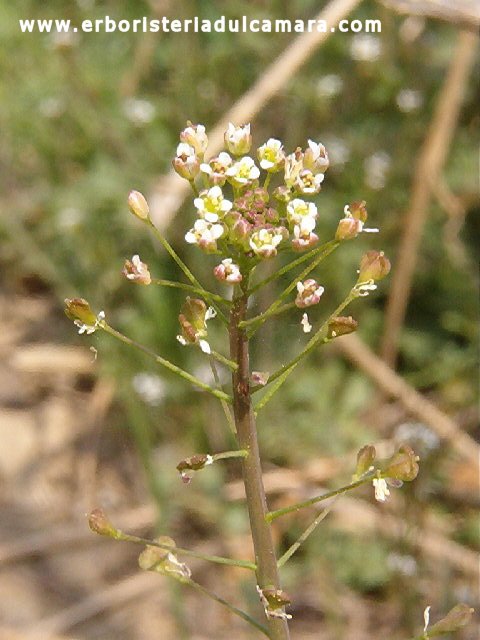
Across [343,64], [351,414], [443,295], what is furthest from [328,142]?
[351,414]

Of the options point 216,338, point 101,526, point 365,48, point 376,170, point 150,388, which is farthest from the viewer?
point 365,48

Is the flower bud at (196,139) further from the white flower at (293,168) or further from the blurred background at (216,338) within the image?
the blurred background at (216,338)

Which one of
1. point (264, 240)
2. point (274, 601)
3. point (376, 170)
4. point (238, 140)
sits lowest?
point (274, 601)

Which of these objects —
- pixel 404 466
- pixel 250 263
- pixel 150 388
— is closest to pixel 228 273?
pixel 250 263

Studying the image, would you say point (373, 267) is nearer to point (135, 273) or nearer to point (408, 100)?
point (135, 273)

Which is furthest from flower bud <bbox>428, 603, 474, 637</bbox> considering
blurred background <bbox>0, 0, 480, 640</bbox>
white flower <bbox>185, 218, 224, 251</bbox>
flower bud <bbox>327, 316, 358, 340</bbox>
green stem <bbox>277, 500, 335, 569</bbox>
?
blurred background <bbox>0, 0, 480, 640</bbox>

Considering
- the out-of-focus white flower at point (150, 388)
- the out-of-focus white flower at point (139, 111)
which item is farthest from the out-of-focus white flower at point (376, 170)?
the out-of-focus white flower at point (150, 388)
